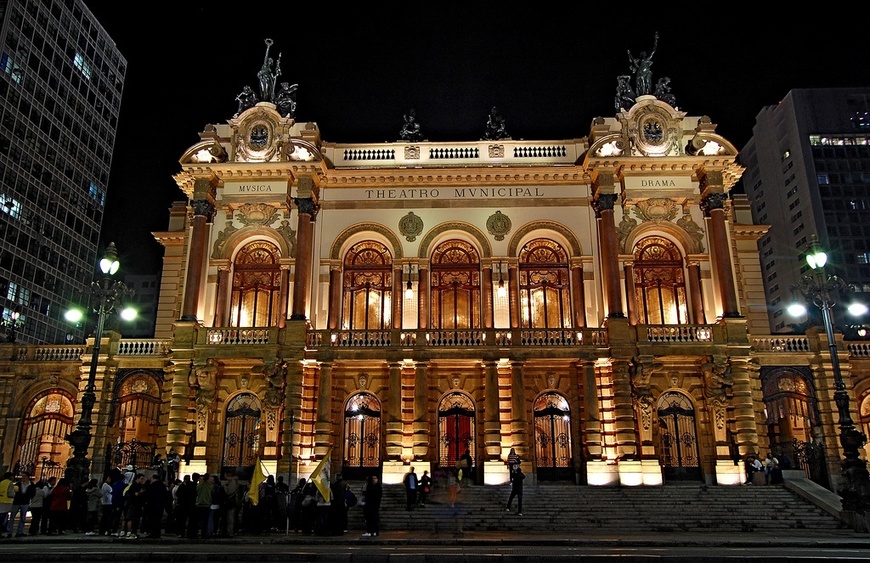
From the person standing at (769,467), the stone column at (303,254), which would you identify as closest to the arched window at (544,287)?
the person standing at (769,467)

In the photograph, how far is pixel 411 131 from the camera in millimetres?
32344

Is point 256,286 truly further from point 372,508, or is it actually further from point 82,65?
point 82,65

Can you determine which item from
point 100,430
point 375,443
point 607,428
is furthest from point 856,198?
point 100,430

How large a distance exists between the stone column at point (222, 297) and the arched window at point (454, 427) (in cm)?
1027

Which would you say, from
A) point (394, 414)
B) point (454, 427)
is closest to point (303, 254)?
point (394, 414)

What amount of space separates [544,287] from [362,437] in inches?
406

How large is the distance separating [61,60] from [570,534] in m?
60.8

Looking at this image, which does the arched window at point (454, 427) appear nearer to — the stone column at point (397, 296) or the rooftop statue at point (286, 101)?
the stone column at point (397, 296)

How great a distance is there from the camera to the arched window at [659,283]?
2961 centimetres

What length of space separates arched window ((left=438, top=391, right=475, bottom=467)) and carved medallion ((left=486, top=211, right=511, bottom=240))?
23.9ft

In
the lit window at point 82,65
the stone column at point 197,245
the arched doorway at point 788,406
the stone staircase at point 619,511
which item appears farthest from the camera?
the lit window at point 82,65

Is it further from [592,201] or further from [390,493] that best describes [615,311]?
[390,493]

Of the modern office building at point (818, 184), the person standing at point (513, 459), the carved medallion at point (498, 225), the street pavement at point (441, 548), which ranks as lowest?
the street pavement at point (441, 548)

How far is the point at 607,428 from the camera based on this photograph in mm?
27031
